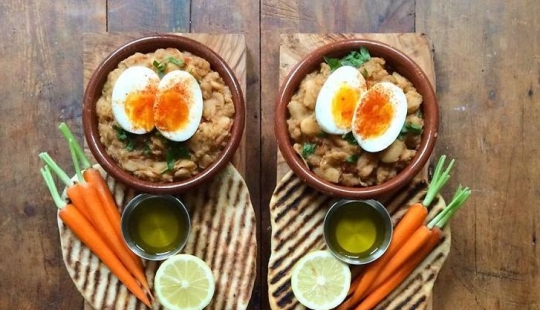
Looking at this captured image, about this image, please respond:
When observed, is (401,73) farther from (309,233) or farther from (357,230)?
(309,233)

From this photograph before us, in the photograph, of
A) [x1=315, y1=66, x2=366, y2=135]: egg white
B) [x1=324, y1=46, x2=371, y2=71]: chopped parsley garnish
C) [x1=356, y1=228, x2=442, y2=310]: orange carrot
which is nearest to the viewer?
A: [x1=315, y1=66, x2=366, y2=135]: egg white

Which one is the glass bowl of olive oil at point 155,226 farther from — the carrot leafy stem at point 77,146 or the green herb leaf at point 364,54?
the green herb leaf at point 364,54

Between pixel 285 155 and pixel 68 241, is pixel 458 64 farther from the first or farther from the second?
pixel 68 241

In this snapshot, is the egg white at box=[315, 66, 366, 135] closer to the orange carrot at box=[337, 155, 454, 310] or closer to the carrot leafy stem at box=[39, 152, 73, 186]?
the orange carrot at box=[337, 155, 454, 310]

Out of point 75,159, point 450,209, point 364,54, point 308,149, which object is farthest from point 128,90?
point 450,209

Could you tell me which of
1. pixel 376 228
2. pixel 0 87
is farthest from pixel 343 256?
pixel 0 87

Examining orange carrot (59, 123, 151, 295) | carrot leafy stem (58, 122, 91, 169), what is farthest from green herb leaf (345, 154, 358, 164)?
carrot leafy stem (58, 122, 91, 169)

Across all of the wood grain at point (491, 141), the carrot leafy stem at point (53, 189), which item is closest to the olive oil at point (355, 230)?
the wood grain at point (491, 141)
